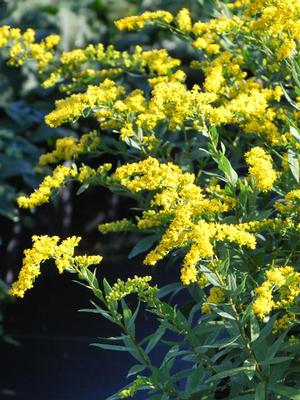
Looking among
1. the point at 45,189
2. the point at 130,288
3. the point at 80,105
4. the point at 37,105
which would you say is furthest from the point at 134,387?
the point at 37,105

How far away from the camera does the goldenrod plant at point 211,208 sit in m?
2.14

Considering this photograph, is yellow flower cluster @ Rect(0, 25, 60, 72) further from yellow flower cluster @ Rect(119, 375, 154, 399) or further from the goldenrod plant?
yellow flower cluster @ Rect(119, 375, 154, 399)

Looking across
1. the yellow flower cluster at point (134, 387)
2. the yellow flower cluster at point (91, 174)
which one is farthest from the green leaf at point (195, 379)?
the yellow flower cluster at point (91, 174)

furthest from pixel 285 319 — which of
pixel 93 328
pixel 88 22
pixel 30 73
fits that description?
pixel 88 22

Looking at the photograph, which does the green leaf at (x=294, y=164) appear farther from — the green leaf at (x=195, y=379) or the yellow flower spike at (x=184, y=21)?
the yellow flower spike at (x=184, y=21)

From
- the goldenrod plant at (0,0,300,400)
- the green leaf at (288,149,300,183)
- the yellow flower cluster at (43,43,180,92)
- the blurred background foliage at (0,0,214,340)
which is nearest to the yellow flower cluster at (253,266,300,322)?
the goldenrod plant at (0,0,300,400)

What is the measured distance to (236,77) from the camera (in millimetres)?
3047

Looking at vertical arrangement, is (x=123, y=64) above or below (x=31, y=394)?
above

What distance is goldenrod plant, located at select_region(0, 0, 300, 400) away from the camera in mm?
2143

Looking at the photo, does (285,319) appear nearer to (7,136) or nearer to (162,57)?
(162,57)

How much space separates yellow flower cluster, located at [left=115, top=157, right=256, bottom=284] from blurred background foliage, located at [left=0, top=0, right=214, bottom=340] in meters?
2.54

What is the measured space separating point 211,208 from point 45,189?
0.60 m

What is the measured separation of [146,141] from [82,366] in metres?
1.95

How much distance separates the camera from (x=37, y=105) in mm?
5957
